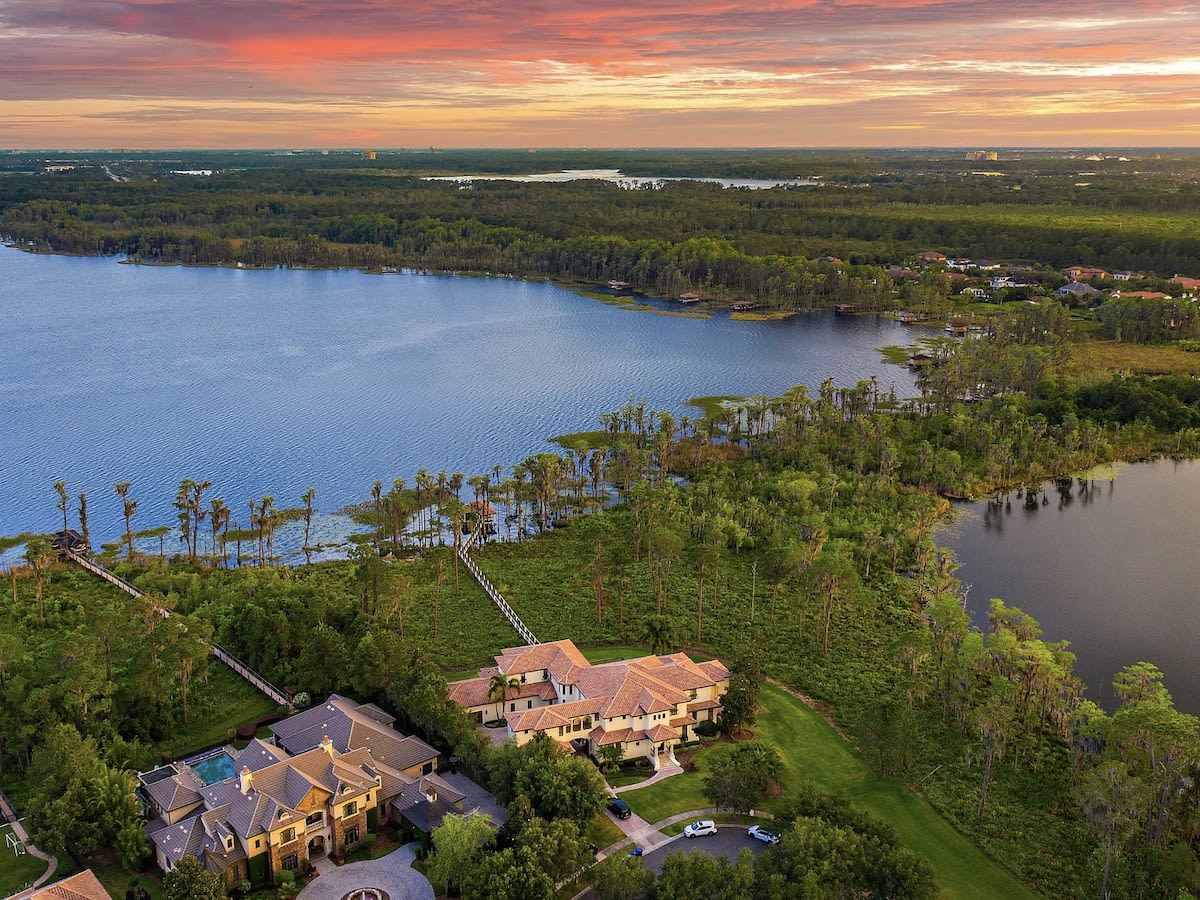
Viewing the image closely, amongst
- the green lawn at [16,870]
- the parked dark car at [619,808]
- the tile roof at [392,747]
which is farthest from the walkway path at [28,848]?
the parked dark car at [619,808]

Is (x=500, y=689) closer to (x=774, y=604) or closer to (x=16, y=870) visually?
(x=16, y=870)

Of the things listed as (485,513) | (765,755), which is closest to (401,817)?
(765,755)

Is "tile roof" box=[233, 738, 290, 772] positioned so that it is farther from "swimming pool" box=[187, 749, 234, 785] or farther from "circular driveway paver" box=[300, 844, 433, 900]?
"circular driveway paver" box=[300, 844, 433, 900]

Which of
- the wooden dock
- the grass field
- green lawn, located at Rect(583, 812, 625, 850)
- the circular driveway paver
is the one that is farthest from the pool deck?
the grass field

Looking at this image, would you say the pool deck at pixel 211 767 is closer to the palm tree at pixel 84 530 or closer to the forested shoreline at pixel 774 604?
the forested shoreline at pixel 774 604

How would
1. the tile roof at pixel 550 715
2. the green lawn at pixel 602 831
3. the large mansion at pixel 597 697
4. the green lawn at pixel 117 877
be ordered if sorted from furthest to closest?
the large mansion at pixel 597 697, the tile roof at pixel 550 715, the green lawn at pixel 602 831, the green lawn at pixel 117 877

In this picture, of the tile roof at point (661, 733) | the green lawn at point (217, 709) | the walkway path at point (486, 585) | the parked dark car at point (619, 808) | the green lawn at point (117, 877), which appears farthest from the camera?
the walkway path at point (486, 585)

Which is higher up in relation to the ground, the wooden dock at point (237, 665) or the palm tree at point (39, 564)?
the palm tree at point (39, 564)

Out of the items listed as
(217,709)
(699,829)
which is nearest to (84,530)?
(217,709)
